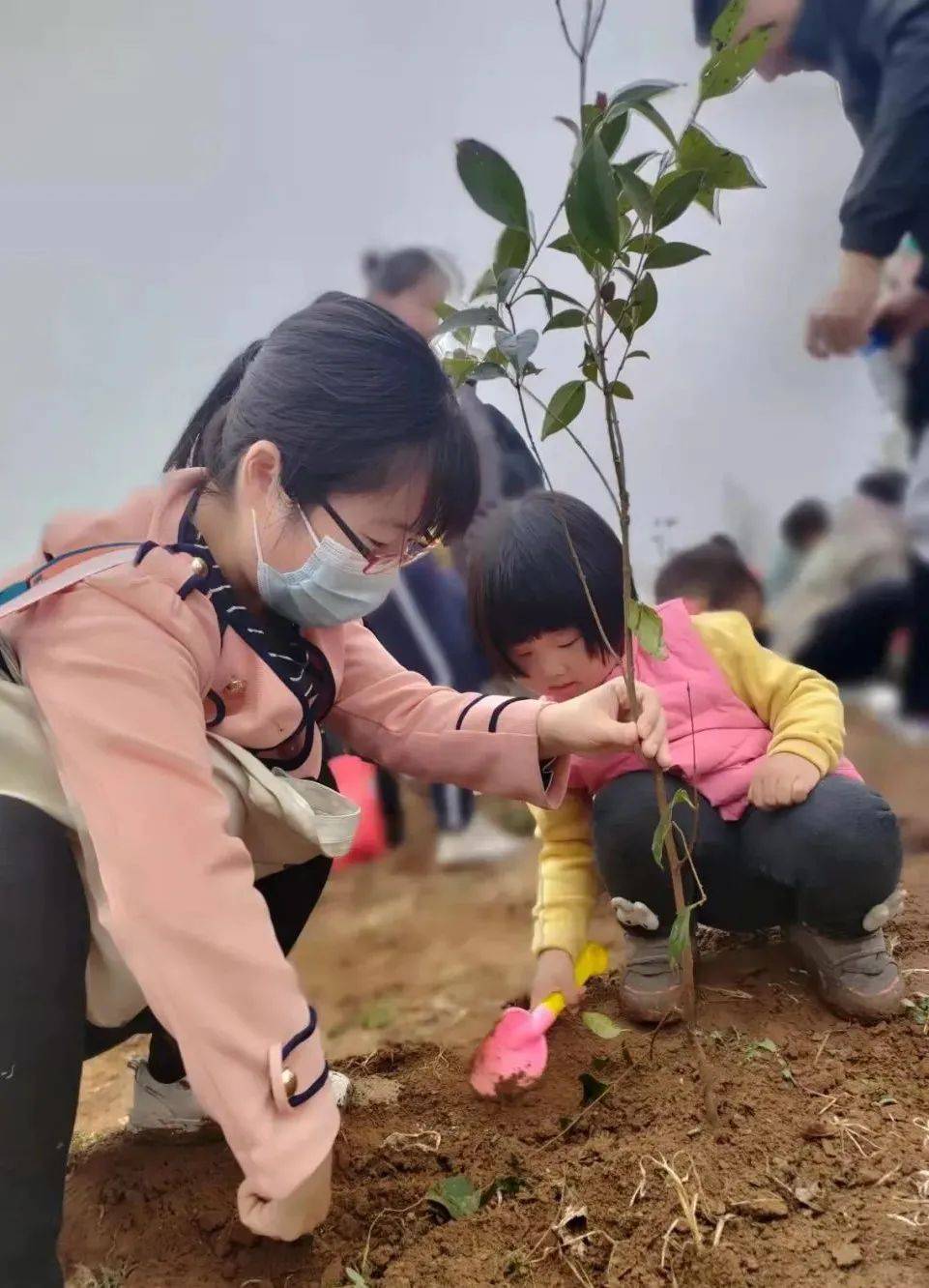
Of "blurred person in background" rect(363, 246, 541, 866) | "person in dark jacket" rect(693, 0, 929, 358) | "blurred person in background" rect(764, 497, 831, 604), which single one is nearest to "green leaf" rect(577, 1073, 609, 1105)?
"blurred person in background" rect(363, 246, 541, 866)

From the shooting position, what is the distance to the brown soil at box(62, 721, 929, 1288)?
749mm

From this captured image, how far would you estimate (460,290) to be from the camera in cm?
137

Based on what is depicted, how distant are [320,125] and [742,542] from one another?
40.6 inches

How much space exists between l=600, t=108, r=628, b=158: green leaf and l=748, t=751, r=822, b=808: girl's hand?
64 cm

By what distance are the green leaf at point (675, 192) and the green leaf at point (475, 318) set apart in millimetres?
163

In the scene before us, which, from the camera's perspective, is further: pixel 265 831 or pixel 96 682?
pixel 265 831

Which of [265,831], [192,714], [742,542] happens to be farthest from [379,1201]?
[742,542]

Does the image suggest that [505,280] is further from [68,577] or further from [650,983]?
[650,983]

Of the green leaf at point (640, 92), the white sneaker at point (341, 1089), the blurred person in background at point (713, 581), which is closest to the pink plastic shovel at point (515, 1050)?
the white sneaker at point (341, 1089)

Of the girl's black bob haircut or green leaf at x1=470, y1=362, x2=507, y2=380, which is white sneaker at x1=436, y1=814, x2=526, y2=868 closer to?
the girl's black bob haircut

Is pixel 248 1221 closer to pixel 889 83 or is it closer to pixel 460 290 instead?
pixel 460 290

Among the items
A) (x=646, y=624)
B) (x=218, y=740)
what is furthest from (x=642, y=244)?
(x=218, y=740)

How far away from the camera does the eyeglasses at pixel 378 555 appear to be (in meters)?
0.87

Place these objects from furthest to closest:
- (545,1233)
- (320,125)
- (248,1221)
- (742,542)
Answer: (320,125) → (742,542) → (545,1233) → (248,1221)
